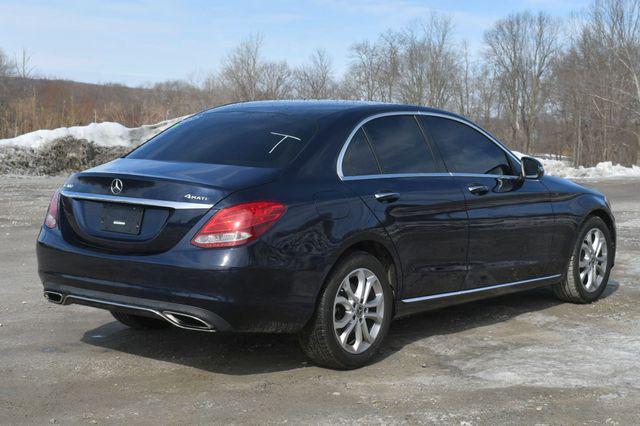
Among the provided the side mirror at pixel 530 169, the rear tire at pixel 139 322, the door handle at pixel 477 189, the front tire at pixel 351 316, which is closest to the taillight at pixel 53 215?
the rear tire at pixel 139 322

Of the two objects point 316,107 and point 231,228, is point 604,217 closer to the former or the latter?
point 316,107

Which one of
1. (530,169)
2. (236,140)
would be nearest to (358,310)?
(236,140)

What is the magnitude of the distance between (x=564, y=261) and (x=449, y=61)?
62.6 metres

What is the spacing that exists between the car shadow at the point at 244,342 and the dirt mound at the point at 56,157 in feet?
57.0

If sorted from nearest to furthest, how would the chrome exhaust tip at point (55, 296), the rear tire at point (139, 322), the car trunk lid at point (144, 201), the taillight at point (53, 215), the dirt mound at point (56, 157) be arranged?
the car trunk lid at point (144, 201)
the chrome exhaust tip at point (55, 296)
the taillight at point (53, 215)
the rear tire at point (139, 322)
the dirt mound at point (56, 157)

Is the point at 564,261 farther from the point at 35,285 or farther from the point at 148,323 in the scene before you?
the point at 35,285

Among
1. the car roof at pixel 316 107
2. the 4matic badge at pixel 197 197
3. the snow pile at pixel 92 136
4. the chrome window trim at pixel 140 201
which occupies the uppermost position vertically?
the snow pile at pixel 92 136

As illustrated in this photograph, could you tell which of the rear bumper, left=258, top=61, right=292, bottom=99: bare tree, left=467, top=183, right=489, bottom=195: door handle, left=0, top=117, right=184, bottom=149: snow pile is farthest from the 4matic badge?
left=258, top=61, right=292, bottom=99: bare tree

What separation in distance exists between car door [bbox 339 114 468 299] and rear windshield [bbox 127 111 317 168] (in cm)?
36

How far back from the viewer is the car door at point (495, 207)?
6.30 metres

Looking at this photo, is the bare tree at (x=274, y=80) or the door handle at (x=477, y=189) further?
the bare tree at (x=274, y=80)

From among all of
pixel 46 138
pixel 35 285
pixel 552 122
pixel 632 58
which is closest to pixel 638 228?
pixel 35 285

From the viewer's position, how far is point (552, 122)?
261ft

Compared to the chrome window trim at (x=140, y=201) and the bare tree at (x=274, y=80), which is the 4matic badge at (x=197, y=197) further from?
the bare tree at (x=274, y=80)
